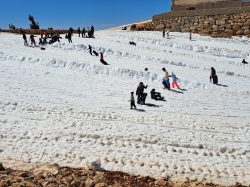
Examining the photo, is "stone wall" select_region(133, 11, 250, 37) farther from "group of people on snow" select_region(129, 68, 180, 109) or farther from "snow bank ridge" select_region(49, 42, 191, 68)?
"group of people on snow" select_region(129, 68, 180, 109)

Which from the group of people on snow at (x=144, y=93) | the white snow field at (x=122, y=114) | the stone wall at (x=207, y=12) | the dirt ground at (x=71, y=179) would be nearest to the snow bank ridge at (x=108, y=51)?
the white snow field at (x=122, y=114)

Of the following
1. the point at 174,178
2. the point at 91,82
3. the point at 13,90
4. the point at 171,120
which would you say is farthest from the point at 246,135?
the point at 13,90

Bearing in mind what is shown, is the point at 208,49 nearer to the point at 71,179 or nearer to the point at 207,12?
the point at 207,12

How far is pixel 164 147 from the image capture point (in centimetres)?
1132

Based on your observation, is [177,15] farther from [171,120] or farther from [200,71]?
[171,120]

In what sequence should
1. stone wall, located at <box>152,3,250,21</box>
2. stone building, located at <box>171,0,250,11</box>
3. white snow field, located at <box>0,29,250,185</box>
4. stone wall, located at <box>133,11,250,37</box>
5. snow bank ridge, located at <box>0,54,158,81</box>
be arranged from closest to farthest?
white snow field, located at <box>0,29,250,185</box>
snow bank ridge, located at <box>0,54,158,81</box>
stone wall, located at <box>133,11,250,37</box>
stone wall, located at <box>152,3,250,21</box>
stone building, located at <box>171,0,250,11</box>

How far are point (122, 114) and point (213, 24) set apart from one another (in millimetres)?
35371

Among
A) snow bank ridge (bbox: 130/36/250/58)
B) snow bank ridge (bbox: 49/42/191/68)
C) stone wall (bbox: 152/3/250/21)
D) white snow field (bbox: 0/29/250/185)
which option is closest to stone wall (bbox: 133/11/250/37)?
stone wall (bbox: 152/3/250/21)

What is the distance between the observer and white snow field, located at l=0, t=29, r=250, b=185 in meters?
10.2

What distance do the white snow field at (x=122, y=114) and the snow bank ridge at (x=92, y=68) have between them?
79 mm

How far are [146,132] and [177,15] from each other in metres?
39.5

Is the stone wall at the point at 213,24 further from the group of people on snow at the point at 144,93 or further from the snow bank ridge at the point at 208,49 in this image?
the group of people on snow at the point at 144,93

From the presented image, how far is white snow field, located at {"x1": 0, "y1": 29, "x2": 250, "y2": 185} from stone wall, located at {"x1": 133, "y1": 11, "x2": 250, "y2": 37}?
1656 centimetres

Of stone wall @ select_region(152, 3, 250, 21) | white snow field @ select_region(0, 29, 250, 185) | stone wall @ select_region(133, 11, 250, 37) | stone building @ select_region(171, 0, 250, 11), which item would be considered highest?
stone building @ select_region(171, 0, 250, 11)
